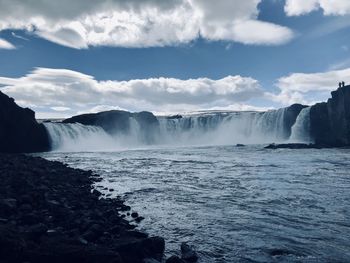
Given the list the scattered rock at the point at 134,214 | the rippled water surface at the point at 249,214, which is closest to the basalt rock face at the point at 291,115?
the rippled water surface at the point at 249,214

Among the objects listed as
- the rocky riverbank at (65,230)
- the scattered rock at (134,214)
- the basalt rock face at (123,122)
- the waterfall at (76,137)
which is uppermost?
the basalt rock face at (123,122)

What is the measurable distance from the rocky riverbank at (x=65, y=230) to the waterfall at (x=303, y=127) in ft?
244

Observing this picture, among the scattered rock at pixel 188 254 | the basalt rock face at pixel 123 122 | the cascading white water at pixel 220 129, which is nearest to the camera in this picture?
the scattered rock at pixel 188 254

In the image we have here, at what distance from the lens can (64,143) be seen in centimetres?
6900

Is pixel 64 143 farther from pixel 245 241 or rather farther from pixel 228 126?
pixel 245 241

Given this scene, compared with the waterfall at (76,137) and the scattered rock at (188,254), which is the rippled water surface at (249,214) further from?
the waterfall at (76,137)

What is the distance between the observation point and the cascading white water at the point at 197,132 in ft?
251

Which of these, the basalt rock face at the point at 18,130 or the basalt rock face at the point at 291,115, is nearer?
the basalt rock face at the point at 18,130

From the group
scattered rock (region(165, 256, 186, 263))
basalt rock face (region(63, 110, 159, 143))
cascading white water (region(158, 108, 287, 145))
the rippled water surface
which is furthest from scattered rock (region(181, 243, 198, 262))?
cascading white water (region(158, 108, 287, 145))

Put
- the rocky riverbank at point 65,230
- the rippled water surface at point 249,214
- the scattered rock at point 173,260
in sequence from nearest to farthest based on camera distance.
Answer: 1. the rocky riverbank at point 65,230
2. the scattered rock at point 173,260
3. the rippled water surface at point 249,214

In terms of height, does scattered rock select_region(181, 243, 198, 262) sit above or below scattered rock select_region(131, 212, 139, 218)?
below

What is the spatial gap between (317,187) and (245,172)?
856cm

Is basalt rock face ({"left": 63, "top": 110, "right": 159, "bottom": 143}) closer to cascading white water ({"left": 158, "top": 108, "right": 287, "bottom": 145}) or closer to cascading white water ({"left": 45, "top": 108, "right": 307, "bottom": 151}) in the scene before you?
cascading white water ({"left": 45, "top": 108, "right": 307, "bottom": 151})

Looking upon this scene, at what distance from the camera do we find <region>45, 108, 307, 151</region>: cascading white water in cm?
7638
